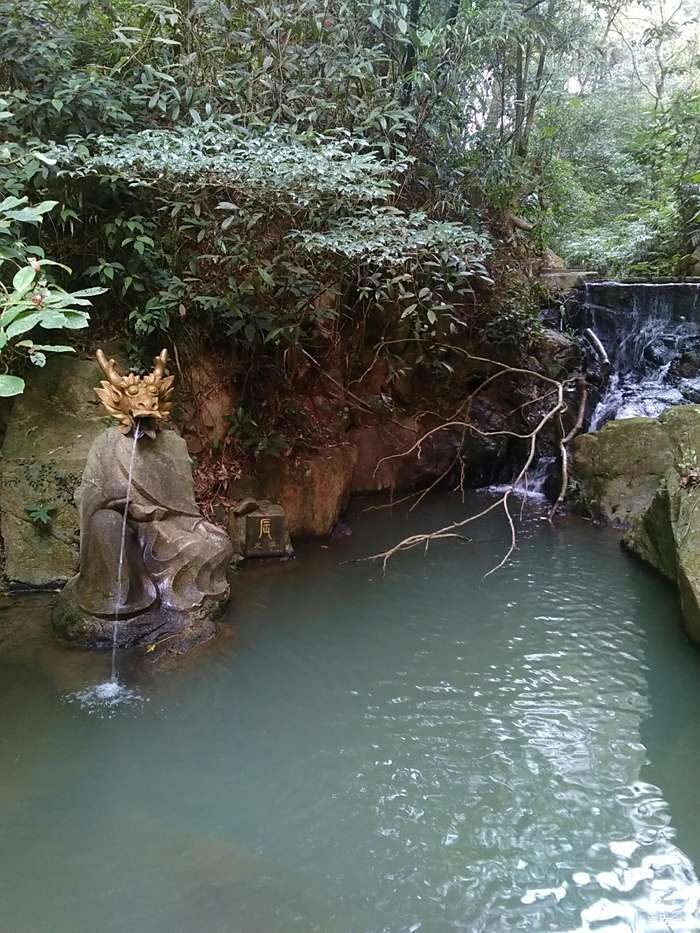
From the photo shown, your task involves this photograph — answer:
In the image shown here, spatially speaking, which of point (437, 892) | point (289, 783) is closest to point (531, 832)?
point (437, 892)

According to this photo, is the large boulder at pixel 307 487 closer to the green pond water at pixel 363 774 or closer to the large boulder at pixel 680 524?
the green pond water at pixel 363 774

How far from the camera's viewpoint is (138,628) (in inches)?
139

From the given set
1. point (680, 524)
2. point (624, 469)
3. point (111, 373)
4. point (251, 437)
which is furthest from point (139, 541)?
point (624, 469)

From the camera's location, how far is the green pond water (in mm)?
2143

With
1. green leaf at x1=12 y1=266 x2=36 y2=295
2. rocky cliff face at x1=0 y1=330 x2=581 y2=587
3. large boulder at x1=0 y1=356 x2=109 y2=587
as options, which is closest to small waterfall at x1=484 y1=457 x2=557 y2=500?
rocky cliff face at x1=0 y1=330 x2=581 y2=587

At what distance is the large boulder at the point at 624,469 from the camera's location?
20.2ft

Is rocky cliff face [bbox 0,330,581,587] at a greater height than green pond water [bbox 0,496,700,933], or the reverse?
rocky cliff face [bbox 0,330,581,587]

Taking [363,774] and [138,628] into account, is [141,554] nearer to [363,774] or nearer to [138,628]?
[138,628]

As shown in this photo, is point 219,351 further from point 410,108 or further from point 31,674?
point 31,674

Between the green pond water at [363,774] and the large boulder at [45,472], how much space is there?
363mm

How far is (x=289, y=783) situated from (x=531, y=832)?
101 centimetres

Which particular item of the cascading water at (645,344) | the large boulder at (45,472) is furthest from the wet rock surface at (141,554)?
the cascading water at (645,344)

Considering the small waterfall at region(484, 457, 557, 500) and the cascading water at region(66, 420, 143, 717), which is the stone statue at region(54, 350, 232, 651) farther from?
the small waterfall at region(484, 457, 557, 500)

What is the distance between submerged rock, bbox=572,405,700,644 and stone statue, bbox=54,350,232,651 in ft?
9.55
